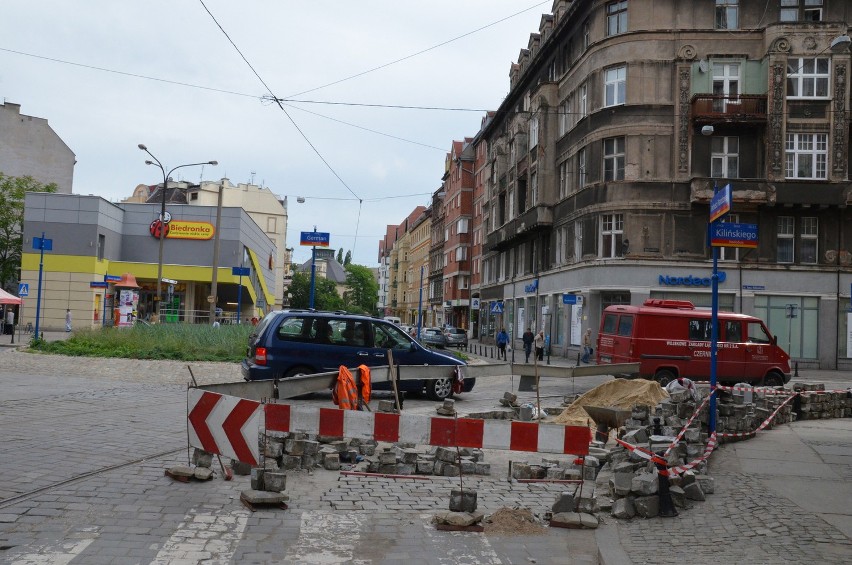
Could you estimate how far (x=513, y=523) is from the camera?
6617 mm

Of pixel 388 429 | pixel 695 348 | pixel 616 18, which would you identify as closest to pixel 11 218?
pixel 616 18

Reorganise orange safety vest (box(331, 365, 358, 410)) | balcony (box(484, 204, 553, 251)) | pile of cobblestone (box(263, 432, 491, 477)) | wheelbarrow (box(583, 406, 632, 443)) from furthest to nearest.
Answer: balcony (box(484, 204, 553, 251))
wheelbarrow (box(583, 406, 632, 443))
orange safety vest (box(331, 365, 358, 410))
pile of cobblestone (box(263, 432, 491, 477))

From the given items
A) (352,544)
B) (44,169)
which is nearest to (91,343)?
(352,544)

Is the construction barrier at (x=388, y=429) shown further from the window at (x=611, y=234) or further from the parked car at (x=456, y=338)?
the parked car at (x=456, y=338)

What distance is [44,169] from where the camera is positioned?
6475cm

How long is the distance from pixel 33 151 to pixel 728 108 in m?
53.9

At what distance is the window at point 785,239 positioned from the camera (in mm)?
33906

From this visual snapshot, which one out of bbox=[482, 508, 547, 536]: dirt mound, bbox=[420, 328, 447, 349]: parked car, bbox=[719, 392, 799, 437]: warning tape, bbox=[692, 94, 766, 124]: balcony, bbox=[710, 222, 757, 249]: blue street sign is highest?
bbox=[692, 94, 766, 124]: balcony

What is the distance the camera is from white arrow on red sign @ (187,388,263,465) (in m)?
7.36

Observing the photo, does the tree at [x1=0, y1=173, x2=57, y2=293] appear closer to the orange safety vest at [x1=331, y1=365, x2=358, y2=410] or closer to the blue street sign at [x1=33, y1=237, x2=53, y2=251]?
the blue street sign at [x1=33, y1=237, x2=53, y2=251]

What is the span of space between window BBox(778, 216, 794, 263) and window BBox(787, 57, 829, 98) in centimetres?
523

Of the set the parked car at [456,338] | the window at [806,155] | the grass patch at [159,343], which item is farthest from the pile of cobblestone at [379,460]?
the parked car at [456,338]

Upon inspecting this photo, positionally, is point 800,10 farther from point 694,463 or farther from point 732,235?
point 694,463

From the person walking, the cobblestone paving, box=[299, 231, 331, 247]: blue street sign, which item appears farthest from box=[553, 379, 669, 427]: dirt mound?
the person walking
